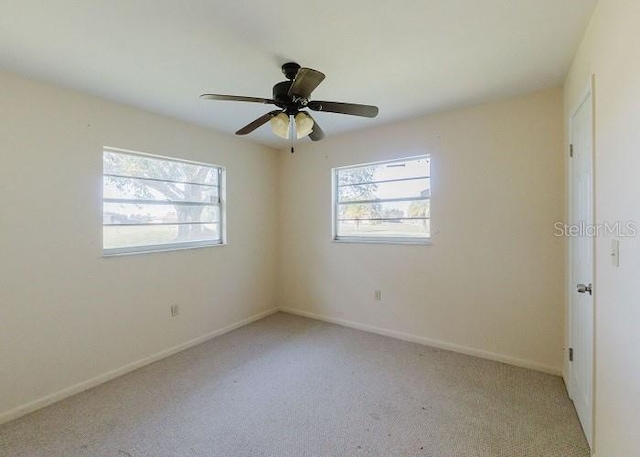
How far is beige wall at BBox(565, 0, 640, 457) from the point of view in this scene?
3.51 ft

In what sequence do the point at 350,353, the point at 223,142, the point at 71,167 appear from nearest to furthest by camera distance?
the point at 71,167 < the point at 350,353 < the point at 223,142

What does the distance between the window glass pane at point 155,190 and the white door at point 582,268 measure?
3.36 m

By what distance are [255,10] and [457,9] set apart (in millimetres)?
1030

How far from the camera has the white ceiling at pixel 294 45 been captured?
4.88 ft

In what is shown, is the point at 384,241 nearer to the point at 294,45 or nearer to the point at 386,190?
the point at 386,190

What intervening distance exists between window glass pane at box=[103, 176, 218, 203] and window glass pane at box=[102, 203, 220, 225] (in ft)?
0.27

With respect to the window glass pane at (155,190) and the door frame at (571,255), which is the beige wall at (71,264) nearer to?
the window glass pane at (155,190)

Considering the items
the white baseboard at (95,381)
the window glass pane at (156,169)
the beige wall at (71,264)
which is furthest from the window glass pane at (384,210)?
the white baseboard at (95,381)

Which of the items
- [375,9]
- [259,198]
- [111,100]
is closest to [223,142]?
[259,198]

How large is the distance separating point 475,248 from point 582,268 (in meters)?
0.94

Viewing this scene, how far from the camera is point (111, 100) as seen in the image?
8.27 ft

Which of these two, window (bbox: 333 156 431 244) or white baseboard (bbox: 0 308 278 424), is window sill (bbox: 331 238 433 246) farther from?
white baseboard (bbox: 0 308 278 424)

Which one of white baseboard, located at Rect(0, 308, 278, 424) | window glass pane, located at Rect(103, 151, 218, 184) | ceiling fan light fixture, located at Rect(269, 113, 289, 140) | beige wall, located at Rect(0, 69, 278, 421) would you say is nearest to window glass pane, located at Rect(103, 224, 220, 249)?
beige wall, located at Rect(0, 69, 278, 421)

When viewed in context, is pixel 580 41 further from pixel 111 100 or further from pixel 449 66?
pixel 111 100
